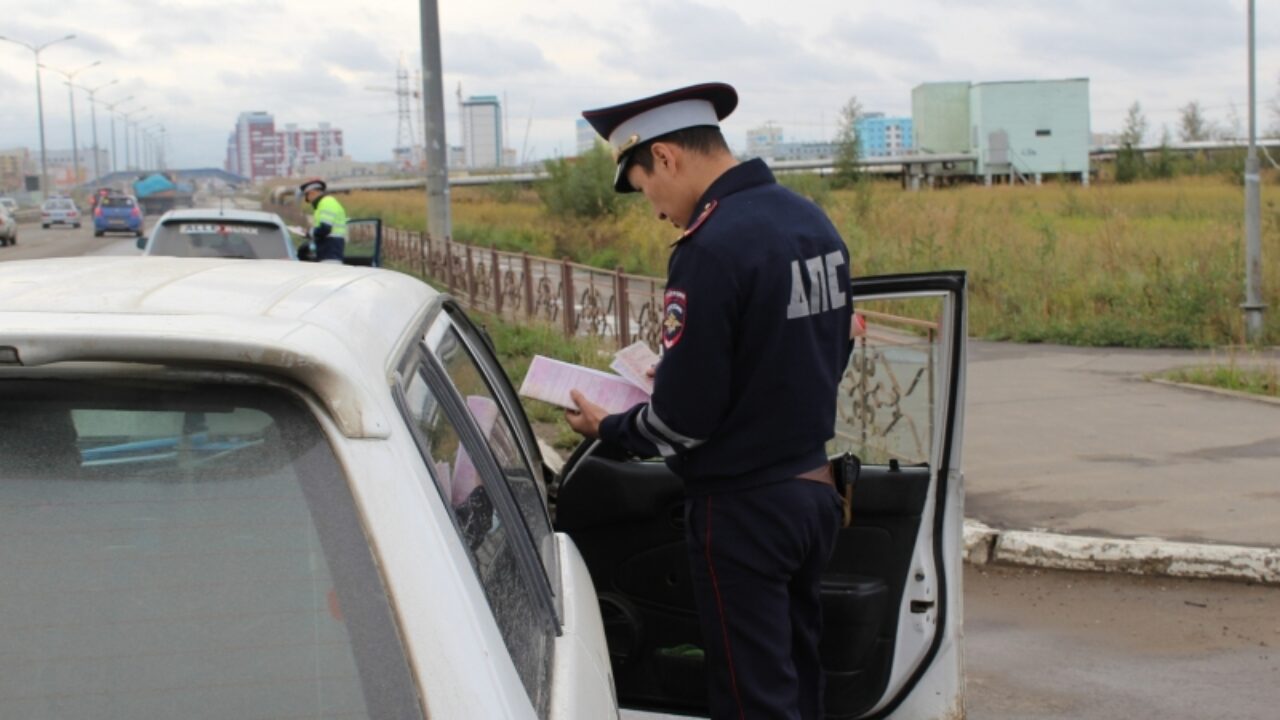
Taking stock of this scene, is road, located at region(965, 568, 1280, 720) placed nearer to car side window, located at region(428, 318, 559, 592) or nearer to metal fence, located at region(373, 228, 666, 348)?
car side window, located at region(428, 318, 559, 592)

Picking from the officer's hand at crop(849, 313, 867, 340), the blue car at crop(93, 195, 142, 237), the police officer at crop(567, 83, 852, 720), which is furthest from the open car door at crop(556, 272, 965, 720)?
the blue car at crop(93, 195, 142, 237)

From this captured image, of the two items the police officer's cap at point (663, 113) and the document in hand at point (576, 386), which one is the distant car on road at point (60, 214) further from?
the police officer's cap at point (663, 113)

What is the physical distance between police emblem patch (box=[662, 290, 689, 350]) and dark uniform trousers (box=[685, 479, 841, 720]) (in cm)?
38

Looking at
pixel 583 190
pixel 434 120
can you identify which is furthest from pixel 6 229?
pixel 434 120

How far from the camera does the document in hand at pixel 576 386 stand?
3.36 meters

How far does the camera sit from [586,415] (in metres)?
3.29

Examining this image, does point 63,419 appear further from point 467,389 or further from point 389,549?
point 467,389

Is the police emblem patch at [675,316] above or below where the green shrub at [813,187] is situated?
below

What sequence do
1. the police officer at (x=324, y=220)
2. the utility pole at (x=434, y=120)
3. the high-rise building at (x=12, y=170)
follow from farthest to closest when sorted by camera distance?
the high-rise building at (x=12, y=170) < the police officer at (x=324, y=220) < the utility pole at (x=434, y=120)

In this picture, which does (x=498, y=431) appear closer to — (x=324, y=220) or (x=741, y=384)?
(x=741, y=384)

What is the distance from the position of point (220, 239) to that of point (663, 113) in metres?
10.3

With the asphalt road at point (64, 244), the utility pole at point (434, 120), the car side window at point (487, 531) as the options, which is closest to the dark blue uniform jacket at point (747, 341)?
the car side window at point (487, 531)

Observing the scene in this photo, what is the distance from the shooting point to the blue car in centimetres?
5006

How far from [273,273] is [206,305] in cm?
55
